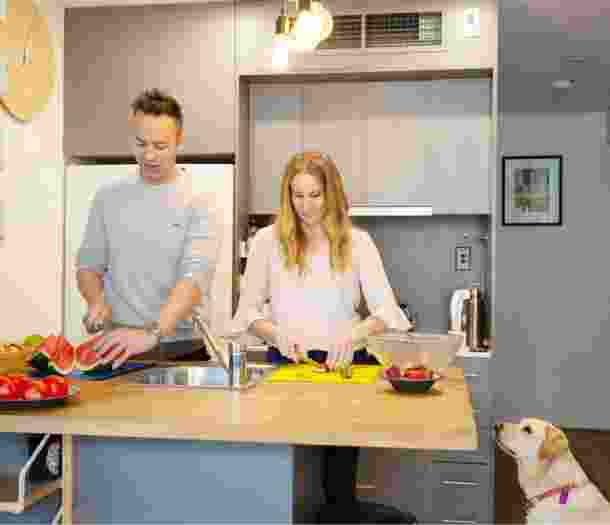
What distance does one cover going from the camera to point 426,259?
4336 millimetres

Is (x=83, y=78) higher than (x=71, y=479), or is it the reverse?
(x=83, y=78)

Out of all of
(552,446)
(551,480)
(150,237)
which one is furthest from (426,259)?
(150,237)

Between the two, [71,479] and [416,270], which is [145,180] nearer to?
[71,479]

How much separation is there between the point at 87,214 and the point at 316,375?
2.08m

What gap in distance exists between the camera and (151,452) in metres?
1.71

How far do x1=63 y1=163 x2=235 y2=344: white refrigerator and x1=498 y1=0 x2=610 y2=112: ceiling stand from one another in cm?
166

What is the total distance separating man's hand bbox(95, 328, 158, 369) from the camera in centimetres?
221

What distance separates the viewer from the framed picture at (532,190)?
20.5 ft

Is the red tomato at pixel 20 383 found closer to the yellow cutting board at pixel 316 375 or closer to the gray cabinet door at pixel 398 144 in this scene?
the yellow cutting board at pixel 316 375

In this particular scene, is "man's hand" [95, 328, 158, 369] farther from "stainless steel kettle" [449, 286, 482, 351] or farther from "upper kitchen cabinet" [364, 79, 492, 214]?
"stainless steel kettle" [449, 286, 482, 351]

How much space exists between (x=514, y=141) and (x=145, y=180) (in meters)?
4.15

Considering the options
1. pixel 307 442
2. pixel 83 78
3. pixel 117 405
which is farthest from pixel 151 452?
pixel 83 78

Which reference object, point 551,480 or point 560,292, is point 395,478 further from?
point 560,292

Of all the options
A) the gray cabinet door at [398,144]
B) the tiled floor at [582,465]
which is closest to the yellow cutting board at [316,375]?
the gray cabinet door at [398,144]
